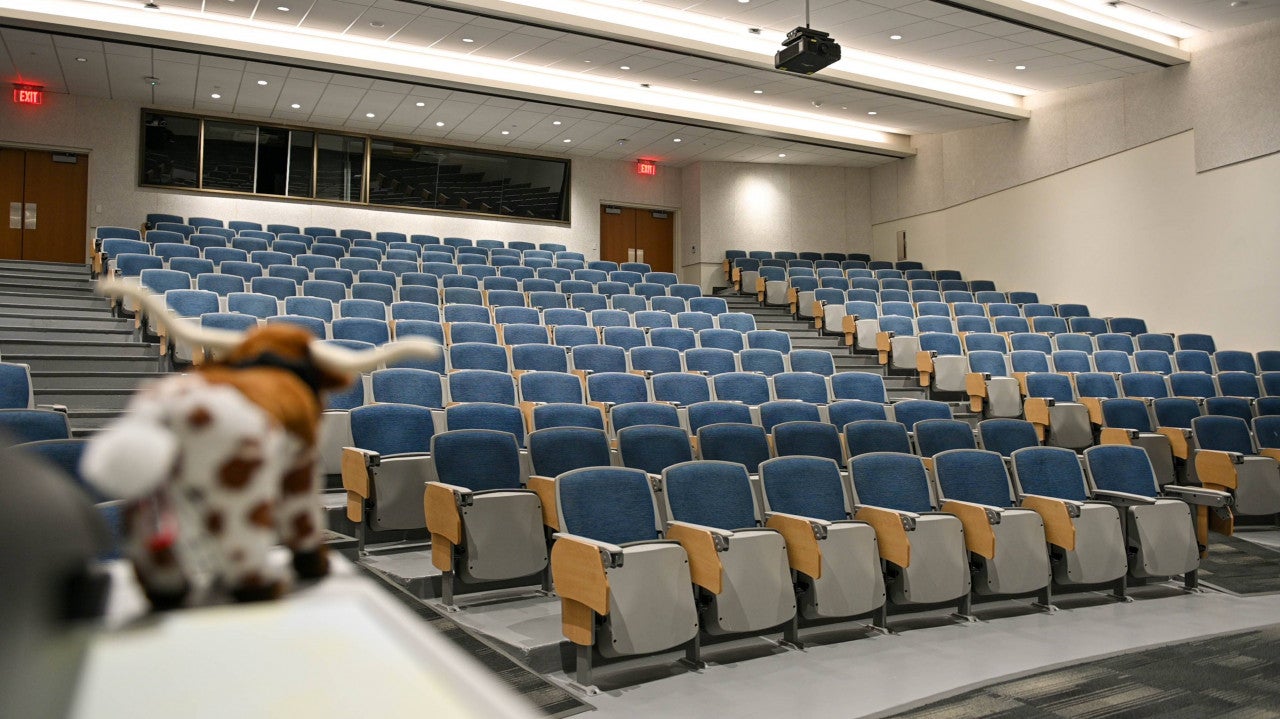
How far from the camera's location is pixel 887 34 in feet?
21.4

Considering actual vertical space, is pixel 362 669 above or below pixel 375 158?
below

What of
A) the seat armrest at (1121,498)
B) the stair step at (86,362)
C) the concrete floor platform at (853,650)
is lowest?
the concrete floor platform at (853,650)

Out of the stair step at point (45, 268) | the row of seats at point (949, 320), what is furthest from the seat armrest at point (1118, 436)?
the stair step at point (45, 268)

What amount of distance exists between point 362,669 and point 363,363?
0.46 feet

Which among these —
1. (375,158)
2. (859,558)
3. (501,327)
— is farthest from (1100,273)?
(375,158)

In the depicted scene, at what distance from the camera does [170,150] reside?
8008 millimetres

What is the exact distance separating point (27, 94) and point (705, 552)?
26.0 ft

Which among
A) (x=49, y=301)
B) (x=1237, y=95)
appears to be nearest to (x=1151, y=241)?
(x=1237, y=95)

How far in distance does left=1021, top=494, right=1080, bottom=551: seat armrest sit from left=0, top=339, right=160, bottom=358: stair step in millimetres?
3886

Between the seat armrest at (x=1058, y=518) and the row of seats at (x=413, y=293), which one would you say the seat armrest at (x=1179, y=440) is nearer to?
the seat armrest at (x=1058, y=518)

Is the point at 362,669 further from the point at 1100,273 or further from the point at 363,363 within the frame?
the point at 1100,273

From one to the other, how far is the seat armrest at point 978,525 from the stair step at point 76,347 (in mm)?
3639

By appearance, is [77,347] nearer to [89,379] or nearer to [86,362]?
[86,362]

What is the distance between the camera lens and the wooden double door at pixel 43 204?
7668 millimetres
